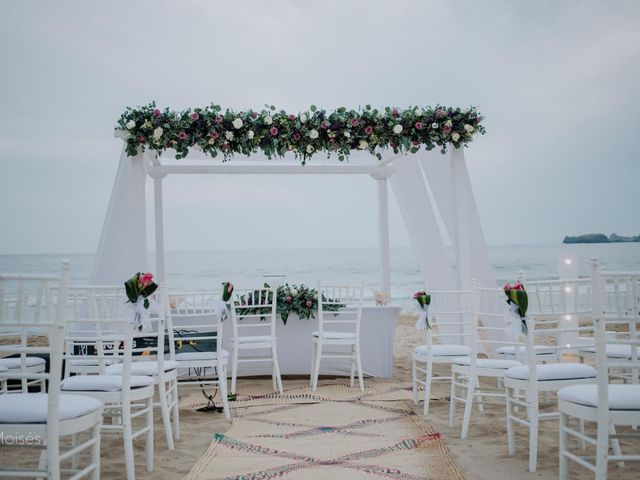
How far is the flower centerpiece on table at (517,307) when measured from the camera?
2.94 meters

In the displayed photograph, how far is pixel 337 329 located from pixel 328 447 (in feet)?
9.03

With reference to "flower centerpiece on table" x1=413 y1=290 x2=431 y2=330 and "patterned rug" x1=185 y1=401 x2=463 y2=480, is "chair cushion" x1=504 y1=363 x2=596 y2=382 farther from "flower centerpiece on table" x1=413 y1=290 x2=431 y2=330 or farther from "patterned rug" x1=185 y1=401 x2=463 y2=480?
"flower centerpiece on table" x1=413 y1=290 x2=431 y2=330

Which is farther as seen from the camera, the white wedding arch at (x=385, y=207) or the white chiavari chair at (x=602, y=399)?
the white wedding arch at (x=385, y=207)

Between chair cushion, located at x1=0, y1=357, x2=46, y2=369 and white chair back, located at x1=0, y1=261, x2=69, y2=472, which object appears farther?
chair cushion, located at x1=0, y1=357, x2=46, y2=369

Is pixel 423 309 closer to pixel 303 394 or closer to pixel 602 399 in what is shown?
pixel 303 394

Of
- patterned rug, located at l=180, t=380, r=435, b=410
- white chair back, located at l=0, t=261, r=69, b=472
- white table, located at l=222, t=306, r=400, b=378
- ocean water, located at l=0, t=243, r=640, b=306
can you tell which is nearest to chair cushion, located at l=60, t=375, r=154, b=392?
white chair back, located at l=0, t=261, r=69, b=472

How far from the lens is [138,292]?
9.91ft

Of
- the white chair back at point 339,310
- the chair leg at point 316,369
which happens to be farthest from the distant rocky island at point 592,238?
the chair leg at point 316,369

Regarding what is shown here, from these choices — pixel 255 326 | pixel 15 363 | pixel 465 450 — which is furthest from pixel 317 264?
pixel 465 450

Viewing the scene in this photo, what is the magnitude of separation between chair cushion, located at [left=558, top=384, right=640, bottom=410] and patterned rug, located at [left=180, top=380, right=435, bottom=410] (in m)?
2.78

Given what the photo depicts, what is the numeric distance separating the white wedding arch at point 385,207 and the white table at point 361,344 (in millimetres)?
945

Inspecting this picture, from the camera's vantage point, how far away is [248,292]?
6.12 meters

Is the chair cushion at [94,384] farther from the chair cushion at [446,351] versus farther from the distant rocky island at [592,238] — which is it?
the distant rocky island at [592,238]

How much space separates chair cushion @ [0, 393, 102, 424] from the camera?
2.08 metres
